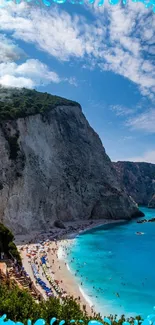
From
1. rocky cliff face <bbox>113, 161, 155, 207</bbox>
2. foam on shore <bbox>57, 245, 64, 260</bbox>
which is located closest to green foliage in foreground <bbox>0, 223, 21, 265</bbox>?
foam on shore <bbox>57, 245, 64, 260</bbox>

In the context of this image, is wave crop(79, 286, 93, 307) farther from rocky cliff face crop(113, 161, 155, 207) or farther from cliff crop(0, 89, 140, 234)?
rocky cliff face crop(113, 161, 155, 207)

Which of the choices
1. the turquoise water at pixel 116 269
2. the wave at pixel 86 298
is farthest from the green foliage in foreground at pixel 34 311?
the wave at pixel 86 298

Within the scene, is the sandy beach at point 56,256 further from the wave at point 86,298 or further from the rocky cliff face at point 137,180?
the rocky cliff face at point 137,180

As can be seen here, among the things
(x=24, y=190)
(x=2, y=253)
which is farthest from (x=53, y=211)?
(x=2, y=253)

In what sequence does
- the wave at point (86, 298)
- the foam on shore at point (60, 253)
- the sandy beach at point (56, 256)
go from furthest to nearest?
the foam on shore at point (60, 253) → the sandy beach at point (56, 256) → the wave at point (86, 298)

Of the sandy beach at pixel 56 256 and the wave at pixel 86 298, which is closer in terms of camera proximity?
the wave at pixel 86 298
